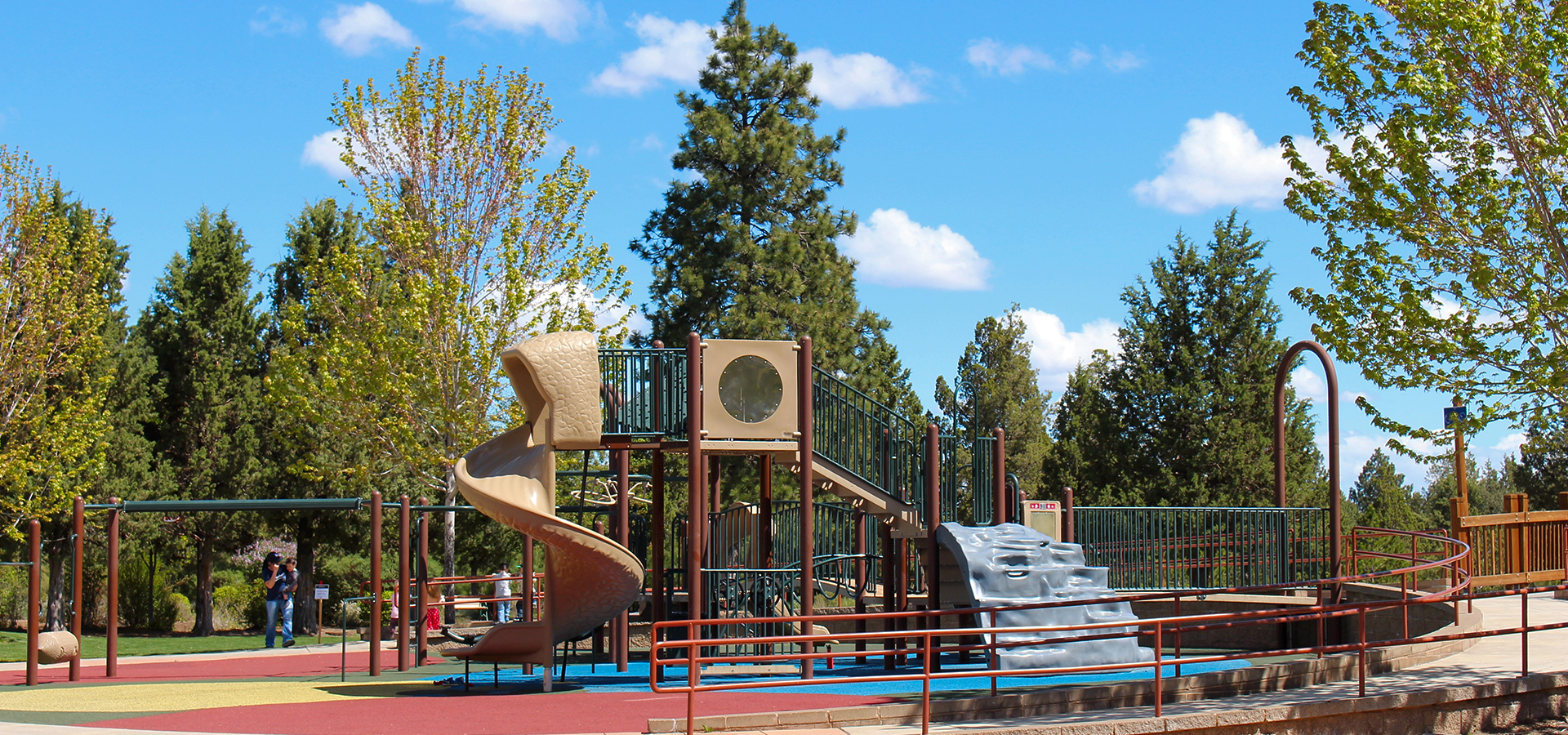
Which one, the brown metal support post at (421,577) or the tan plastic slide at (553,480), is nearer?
the tan plastic slide at (553,480)

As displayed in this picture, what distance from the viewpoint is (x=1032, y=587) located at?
1501 cm

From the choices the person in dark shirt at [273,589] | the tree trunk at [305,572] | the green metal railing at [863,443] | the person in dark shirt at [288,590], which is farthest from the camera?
the tree trunk at [305,572]

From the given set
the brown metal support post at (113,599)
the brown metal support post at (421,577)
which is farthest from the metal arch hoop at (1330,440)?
the brown metal support post at (113,599)

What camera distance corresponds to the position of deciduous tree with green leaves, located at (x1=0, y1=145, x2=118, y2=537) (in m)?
25.9

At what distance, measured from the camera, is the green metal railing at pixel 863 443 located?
1574cm

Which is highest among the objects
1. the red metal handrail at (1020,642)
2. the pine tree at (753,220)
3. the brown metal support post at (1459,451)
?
the pine tree at (753,220)

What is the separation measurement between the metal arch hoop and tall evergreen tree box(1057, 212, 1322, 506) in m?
15.0

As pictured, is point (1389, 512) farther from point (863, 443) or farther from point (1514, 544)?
point (863, 443)

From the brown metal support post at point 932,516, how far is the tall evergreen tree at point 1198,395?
69.4ft

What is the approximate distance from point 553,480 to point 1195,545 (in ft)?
39.0

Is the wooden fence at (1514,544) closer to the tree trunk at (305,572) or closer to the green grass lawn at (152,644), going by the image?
the green grass lawn at (152,644)

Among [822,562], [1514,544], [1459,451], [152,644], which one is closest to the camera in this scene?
[822,562]

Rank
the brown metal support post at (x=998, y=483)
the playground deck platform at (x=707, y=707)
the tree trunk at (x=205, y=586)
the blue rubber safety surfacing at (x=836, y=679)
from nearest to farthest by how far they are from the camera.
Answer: the playground deck platform at (x=707, y=707), the blue rubber safety surfacing at (x=836, y=679), the brown metal support post at (x=998, y=483), the tree trunk at (x=205, y=586)

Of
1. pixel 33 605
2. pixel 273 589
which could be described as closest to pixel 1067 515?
pixel 273 589
